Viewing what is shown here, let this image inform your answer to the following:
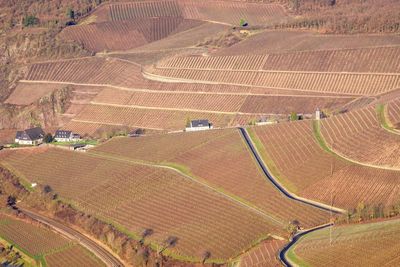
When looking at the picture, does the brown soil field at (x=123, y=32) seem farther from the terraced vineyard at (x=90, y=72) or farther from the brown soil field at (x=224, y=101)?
the brown soil field at (x=224, y=101)

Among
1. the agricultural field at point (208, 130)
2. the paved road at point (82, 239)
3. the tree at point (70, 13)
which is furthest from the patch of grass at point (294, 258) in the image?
the tree at point (70, 13)

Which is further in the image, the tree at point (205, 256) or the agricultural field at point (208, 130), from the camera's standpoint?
the agricultural field at point (208, 130)

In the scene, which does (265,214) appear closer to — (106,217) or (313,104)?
(106,217)

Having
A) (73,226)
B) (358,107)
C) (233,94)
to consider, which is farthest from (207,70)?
(73,226)

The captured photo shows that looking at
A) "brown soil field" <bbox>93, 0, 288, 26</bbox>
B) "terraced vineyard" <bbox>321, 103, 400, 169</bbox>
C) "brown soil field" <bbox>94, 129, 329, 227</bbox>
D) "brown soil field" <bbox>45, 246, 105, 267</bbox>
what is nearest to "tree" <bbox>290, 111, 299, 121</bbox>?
"terraced vineyard" <bbox>321, 103, 400, 169</bbox>

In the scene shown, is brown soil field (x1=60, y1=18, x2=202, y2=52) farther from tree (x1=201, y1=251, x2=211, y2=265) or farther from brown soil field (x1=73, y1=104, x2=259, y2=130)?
tree (x1=201, y1=251, x2=211, y2=265)

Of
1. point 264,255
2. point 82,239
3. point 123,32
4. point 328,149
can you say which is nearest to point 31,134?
point 82,239
